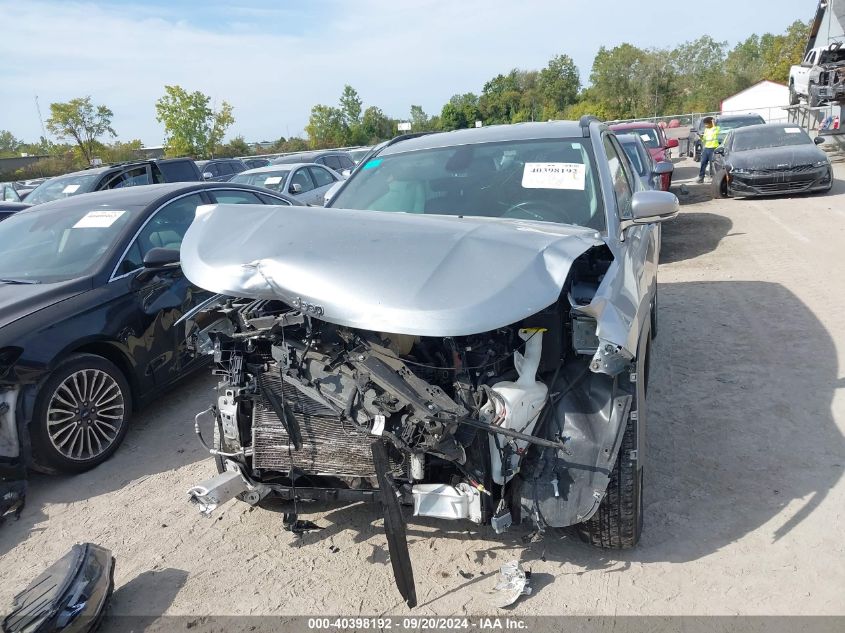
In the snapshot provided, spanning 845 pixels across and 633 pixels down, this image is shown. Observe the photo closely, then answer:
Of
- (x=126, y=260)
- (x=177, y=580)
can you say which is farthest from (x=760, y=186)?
(x=177, y=580)

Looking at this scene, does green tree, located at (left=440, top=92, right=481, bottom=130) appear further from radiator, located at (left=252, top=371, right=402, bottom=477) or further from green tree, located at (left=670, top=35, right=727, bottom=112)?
radiator, located at (left=252, top=371, right=402, bottom=477)

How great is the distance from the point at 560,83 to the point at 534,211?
7174 centimetres

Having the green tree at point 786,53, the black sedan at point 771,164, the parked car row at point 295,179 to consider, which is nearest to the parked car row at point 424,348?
the parked car row at point 295,179

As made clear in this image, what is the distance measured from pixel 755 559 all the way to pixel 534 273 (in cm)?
174

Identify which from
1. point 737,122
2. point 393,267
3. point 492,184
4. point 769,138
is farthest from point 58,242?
point 737,122

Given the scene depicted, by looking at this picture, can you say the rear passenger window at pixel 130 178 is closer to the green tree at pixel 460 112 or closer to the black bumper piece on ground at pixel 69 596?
the black bumper piece on ground at pixel 69 596

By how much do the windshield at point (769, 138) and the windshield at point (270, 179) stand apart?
378 inches

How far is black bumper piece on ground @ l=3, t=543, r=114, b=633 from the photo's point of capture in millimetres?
2539

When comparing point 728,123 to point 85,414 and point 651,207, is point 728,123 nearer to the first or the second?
point 651,207

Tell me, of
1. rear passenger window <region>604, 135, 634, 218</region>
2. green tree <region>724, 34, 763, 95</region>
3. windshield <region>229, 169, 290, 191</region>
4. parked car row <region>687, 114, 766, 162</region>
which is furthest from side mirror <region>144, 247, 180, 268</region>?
green tree <region>724, 34, 763, 95</region>

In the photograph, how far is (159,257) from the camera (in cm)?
444

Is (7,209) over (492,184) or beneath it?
beneath

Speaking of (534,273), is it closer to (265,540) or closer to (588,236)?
(588,236)

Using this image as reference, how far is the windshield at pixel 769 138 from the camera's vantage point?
12812 millimetres
